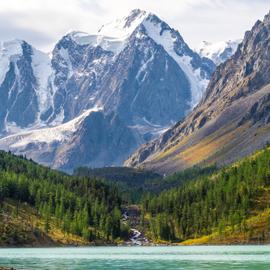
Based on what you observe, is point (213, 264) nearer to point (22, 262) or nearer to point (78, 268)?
point (78, 268)

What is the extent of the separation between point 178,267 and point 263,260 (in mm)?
28721

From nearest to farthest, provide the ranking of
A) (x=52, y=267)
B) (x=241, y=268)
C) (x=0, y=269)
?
(x=0, y=269), (x=241, y=268), (x=52, y=267)

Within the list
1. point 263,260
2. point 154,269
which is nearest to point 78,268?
point 154,269

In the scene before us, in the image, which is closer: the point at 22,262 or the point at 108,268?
the point at 108,268

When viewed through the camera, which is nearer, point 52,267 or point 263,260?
point 52,267

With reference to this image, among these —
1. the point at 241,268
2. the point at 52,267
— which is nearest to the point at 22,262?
the point at 52,267

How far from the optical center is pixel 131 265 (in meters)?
184

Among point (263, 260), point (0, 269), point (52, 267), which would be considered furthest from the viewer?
point (263, 260)

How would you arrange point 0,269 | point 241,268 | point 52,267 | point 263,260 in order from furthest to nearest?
point 263,260
point 52,267
point 241,268
point 0,269

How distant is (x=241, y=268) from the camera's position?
16638cm

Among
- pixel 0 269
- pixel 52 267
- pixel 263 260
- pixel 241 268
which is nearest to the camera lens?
pixel 0 269

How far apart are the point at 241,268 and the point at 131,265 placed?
30.4 metres

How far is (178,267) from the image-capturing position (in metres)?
173

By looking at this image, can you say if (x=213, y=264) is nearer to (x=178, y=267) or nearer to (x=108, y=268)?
(x=178, y=267)
